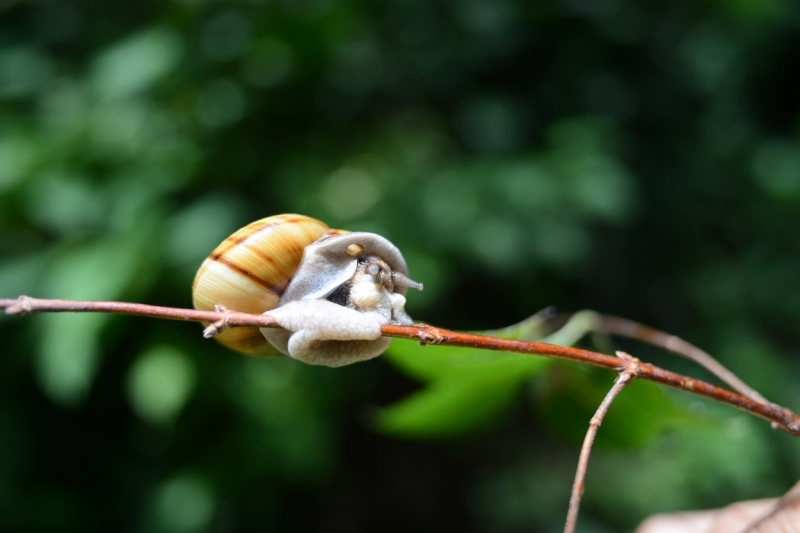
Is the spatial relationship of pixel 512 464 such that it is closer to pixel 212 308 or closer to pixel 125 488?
pixel 125 488

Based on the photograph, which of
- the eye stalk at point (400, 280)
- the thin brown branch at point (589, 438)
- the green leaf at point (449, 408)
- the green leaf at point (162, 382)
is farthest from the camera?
the green leaf at point (162, 382)

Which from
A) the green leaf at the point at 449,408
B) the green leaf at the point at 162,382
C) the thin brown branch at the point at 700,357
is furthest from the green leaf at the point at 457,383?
the green leaf at the point at 162,382

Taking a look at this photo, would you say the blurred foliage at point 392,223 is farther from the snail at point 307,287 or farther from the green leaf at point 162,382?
the snail at point 307,287

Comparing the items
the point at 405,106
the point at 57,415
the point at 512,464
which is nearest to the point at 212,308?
the point at 57,415

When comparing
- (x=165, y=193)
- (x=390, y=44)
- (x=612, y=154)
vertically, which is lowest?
(x=165, y=193)

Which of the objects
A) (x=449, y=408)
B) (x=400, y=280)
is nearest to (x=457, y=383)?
(x=449, y=408)

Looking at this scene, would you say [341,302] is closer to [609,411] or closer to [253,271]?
[253,271]

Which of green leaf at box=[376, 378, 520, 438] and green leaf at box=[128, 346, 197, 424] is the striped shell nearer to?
green leaf at box=[376, 378, 520, 438]
